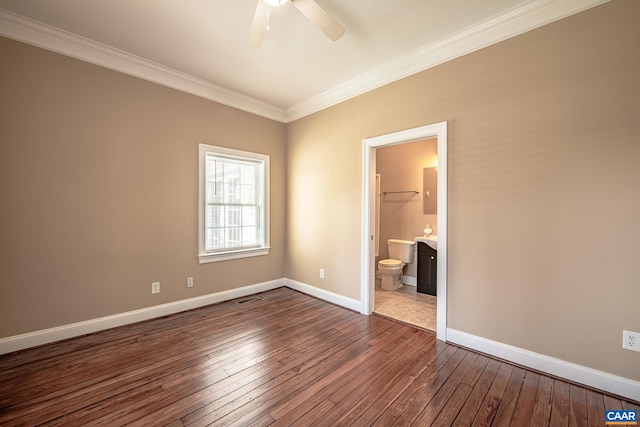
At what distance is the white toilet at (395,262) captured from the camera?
165 inches

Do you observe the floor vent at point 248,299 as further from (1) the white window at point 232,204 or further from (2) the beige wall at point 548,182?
(2) the beige wall at point 548,182

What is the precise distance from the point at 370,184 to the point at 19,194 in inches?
137

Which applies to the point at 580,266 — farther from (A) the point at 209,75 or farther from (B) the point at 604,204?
(A) the point at 209,75

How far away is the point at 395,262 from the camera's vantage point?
427 centimetres

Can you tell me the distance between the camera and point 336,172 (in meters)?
3.60

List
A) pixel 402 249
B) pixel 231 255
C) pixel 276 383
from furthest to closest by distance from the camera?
1. pixel 402 249
2. pixel 231 255
3. pixel 276 383

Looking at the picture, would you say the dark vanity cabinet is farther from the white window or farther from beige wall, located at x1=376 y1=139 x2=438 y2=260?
the white window

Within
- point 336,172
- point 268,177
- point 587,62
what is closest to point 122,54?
point 268,177

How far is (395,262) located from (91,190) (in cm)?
408

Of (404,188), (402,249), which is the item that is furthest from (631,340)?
(404,188)

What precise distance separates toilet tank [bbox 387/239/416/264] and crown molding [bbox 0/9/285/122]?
3235mm

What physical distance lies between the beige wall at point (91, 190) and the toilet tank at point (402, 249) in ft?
9.63

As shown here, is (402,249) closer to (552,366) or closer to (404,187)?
(404,187)

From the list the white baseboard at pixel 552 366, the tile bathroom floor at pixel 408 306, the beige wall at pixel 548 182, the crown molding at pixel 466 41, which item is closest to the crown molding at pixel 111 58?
the crown molding at pixel 466 41
